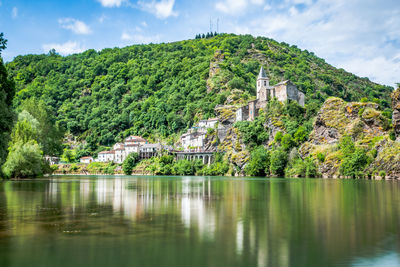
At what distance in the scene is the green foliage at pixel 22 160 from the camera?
164 feet

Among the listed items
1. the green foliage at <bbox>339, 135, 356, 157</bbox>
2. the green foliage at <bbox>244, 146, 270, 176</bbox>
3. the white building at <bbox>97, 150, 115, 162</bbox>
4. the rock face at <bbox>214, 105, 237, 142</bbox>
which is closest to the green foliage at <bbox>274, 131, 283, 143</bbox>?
the green foliage at <bbox>244, 146, 270, 176</bbox>

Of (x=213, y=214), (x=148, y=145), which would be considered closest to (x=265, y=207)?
(x=213, y=214)

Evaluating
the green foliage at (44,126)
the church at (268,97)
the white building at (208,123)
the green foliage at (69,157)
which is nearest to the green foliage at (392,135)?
the church at (268,97)

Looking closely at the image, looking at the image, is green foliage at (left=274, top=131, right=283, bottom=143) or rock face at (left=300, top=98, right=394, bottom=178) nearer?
rock face at (left=300, top=98, right=394, bottom=178)

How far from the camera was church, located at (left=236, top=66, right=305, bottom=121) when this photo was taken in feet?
349

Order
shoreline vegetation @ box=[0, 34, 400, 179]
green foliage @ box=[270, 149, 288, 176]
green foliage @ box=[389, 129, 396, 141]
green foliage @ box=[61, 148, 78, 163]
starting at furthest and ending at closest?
green foliage @ box=[61, 148, 78, 163] → green foliage @ box=[270, 149, 288, 176] → green foliage @ box=[389, 129, 396, 141] → shoreline vegetation @ box=[0, 34, 400, 179]

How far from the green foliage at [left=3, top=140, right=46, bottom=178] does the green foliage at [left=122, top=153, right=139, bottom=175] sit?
71.2 meters

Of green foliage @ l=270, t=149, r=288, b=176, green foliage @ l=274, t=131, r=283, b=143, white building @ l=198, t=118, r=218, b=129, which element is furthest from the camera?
white building @ l=198, t=118, r=218, b=129

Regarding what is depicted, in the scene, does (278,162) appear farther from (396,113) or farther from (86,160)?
(86,160)

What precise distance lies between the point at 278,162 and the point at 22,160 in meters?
54.1

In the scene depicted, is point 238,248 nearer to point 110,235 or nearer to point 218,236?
point 218,236

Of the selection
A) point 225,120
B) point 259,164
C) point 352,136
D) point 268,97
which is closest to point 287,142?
point 259,164

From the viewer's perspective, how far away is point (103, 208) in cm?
2055

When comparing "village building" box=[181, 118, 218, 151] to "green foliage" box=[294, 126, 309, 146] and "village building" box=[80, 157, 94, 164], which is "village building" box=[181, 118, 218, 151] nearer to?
"village building" box=[80, 157, 94, 164]
